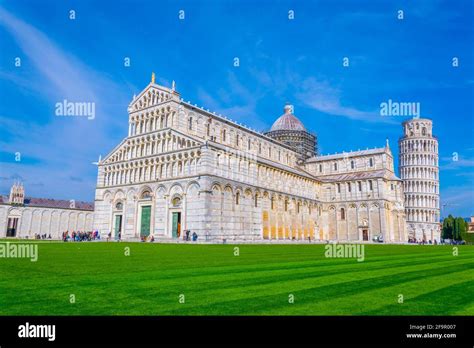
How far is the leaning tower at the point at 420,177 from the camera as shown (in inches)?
3669

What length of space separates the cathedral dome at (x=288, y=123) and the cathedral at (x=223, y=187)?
9.32 metres

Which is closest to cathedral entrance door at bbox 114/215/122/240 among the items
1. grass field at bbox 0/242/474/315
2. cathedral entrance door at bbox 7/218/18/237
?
cathedral entrance door at bbox 7/218/18/237

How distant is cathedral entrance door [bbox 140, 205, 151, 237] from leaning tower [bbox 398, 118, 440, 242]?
237 feet

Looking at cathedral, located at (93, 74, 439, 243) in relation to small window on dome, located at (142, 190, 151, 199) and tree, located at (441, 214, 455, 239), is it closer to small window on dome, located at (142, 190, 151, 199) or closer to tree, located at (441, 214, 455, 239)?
small window on dome, located at (142, 190, 151, 199)

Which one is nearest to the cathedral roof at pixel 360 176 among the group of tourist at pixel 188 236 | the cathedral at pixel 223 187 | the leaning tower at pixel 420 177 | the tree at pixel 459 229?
the cathedral at pixel 223 187

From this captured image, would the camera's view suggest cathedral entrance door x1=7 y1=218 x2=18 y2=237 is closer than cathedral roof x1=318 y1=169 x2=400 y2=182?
No

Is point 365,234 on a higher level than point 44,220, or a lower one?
lower

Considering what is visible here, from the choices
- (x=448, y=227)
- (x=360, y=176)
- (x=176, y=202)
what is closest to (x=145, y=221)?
(x=176, y=202)

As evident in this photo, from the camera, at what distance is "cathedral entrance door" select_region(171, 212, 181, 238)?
4584 cm

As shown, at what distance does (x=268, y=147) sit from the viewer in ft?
226

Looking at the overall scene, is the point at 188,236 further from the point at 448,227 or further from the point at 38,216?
the point at 448,227

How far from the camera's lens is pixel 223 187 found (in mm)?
44875

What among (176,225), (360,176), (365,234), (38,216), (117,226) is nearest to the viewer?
(176,225)

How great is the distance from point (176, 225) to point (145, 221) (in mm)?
6296
